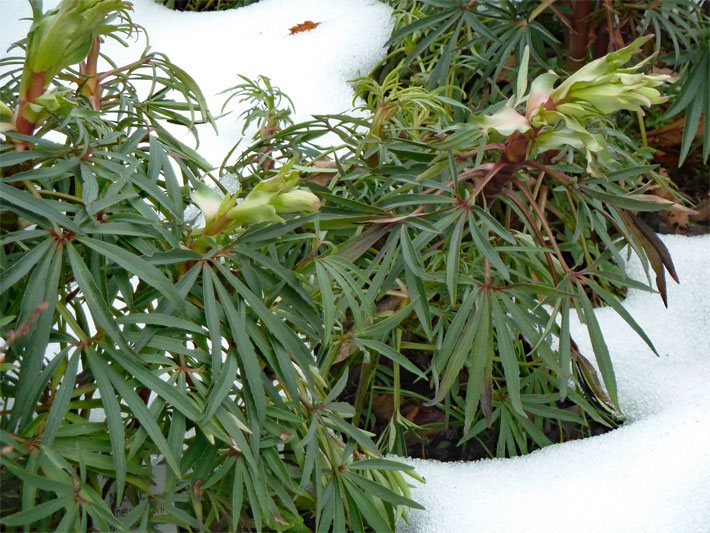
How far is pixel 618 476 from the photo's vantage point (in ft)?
2.83

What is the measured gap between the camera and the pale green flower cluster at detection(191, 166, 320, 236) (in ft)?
1.92

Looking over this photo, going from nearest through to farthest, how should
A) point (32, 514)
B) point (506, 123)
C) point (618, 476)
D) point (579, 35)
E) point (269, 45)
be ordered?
point (32, 514) < point (506, 123) < point (618, 476) < point (579, 35) < point (269, 45)

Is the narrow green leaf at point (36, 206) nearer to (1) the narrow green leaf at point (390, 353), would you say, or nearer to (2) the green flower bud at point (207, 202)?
(2) the green flower bud at point (207, 202)

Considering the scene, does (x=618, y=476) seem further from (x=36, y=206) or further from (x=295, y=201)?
(x=36, y=206)

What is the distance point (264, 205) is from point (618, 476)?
53 cm

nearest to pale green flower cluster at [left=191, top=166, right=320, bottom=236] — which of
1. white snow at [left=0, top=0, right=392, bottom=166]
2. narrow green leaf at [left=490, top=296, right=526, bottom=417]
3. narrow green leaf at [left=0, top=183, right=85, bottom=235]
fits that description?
narrow green leaf at [left=0, top=183, right=85, bottom=235]

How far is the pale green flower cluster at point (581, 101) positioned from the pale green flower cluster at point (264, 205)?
167 millimetres

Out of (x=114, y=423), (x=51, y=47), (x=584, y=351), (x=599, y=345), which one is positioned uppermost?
(x=51, y=47)

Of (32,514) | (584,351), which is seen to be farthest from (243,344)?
(584,351)

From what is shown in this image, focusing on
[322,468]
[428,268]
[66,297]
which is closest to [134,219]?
[66,297]

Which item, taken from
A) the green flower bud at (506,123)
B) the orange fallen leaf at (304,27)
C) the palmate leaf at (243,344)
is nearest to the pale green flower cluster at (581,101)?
the green flower bud at (506,123)

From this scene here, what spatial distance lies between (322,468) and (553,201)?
73cm

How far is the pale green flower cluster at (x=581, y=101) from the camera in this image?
0.62m

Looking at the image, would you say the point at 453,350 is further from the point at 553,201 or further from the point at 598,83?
the point at 553,201
